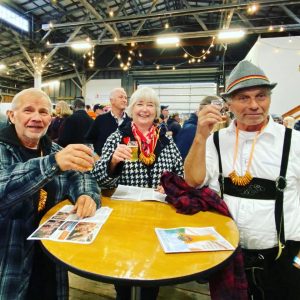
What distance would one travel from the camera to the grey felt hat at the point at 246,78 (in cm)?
138

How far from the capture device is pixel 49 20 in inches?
457

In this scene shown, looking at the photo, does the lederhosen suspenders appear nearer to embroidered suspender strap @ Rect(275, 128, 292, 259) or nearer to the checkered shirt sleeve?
embroidered suspender strap @ Rect(275, 128, 292, 259)

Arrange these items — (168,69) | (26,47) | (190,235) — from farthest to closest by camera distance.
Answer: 1. (168,69)
2. (26,47)
3. (190,235)

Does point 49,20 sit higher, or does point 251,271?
point 49,20

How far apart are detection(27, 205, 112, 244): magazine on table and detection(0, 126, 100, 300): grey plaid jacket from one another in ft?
0.50

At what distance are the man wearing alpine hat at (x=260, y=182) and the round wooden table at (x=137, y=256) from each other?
0.18 meters

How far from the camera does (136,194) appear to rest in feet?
5.53

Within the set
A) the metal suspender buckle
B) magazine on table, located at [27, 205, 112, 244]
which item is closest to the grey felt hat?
the metal suspender buckle

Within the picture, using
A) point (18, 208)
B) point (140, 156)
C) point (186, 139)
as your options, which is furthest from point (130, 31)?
point (18, 208)

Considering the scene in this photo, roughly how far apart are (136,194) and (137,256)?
2.45 feet

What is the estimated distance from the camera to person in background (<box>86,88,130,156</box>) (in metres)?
3.23

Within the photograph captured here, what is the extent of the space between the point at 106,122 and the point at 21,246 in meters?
2.12

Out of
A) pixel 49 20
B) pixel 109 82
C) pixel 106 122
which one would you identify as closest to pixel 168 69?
pixel 109 82

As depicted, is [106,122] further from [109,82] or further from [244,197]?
[109,82]
